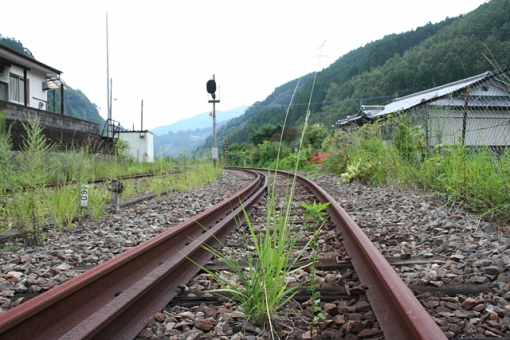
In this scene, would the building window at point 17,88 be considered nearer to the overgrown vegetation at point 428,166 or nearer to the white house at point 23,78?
the white house at point 23,78

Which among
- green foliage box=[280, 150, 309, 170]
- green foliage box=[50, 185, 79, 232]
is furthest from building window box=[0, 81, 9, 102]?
green foliage box=[50, 185, 79, 232]

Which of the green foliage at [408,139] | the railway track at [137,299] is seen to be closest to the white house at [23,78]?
the green foliage at [408,139]

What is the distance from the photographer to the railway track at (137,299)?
1359 millimetres

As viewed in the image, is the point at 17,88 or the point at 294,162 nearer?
the point at 294,162

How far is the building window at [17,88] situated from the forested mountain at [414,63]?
1431cm

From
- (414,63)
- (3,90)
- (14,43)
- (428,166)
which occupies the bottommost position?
(428,166)

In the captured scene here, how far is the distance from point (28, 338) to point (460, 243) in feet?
8.76

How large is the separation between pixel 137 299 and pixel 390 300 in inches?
47.2

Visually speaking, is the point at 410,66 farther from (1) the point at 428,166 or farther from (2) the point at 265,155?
(1) the point at 428,166

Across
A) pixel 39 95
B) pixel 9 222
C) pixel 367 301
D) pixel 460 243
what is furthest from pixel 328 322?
pixel 39 95

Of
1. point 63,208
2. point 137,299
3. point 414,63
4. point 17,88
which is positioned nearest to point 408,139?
point 63,208

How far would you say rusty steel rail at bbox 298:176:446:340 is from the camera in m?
1.23

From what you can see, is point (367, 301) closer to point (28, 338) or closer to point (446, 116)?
point (28, 338)

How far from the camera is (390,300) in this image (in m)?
1.59
